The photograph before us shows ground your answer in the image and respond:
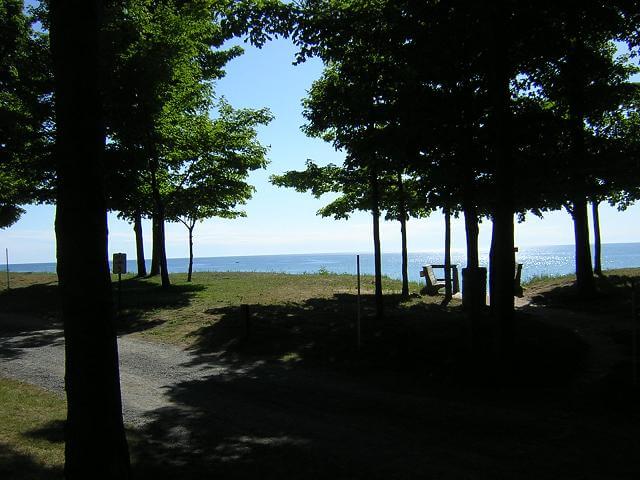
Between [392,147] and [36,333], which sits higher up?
[392,147]

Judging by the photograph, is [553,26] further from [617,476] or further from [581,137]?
[617,476]

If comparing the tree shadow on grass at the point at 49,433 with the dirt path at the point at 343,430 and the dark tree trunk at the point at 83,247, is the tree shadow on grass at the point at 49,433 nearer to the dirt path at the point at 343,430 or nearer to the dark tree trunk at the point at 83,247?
the dirt path at the point at 343,430

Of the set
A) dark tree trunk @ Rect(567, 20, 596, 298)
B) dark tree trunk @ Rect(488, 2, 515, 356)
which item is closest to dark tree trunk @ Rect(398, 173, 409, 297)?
dark tree trunk @ Rect(567, 20, 596, 298)

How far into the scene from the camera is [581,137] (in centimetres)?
1517

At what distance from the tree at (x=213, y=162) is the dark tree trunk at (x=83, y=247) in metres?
18.0

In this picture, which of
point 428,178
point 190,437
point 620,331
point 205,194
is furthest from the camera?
point 205,194

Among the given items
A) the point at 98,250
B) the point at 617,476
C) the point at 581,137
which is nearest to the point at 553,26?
the point at 581,137

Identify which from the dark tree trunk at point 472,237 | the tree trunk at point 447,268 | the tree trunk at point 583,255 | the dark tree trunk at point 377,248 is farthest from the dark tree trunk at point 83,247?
the tree trunk at point 583,255

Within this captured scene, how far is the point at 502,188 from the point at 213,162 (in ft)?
55.7

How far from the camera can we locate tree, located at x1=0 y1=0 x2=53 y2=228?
1886cm

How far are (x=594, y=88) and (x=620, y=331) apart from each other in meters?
8.52

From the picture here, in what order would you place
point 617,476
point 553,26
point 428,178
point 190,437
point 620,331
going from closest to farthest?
point 617,476, point 190,437, point 553,26, point 620,331, point 428,178

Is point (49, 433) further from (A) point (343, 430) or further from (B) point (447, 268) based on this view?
(B) point (447, 268)

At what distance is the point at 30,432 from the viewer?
642cm
